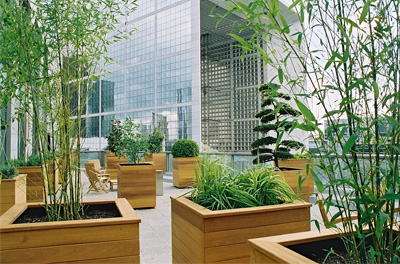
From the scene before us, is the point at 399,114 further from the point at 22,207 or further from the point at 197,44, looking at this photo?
the point at 197,44

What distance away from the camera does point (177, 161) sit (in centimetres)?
880

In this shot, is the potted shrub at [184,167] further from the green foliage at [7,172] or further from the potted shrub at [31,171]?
the green foliage at [7,172]

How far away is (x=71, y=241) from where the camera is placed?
202 centimetres

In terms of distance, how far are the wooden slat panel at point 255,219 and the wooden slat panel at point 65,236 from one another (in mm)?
487

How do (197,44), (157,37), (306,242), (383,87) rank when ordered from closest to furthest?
1. (383,87)
2. (306,242)
3. (197,44)
4. (157,37)

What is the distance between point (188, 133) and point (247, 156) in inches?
188

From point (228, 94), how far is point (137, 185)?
1471 centimetres

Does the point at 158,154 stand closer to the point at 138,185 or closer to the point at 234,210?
the point at 138,185

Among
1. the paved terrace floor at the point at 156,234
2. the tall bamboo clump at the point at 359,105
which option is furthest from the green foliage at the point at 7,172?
the tall bamboo clump at the point at 359,105

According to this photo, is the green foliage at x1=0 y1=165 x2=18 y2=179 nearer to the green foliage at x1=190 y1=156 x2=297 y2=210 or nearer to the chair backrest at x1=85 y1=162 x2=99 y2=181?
the chair backrest at x1=85 y1=162 x2=99 y2=181

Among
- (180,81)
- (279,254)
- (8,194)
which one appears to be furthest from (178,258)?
(180,81)

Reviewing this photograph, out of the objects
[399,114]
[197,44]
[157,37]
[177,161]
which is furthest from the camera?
[157,37]

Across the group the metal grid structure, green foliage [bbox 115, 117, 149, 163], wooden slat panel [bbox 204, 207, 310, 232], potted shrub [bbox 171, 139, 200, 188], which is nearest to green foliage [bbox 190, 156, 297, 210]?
wooden slat panel [bbox 204, 207, 310, 232]

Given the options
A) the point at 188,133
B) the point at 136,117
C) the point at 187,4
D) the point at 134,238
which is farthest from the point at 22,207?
the point at 136,117
